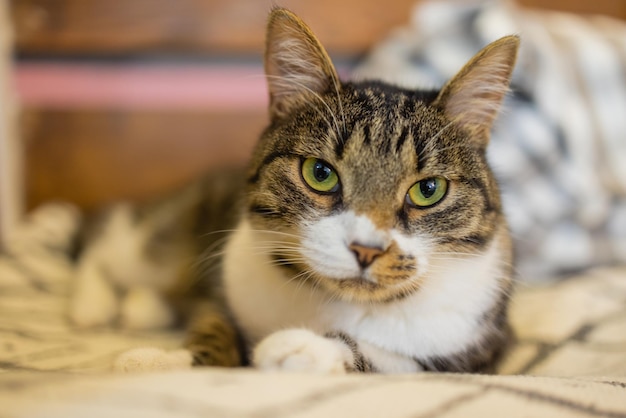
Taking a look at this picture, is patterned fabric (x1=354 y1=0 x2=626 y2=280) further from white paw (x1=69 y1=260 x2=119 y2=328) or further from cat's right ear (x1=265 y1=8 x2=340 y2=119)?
white paw (x1=69 y1=260 x2=119 y2=328)

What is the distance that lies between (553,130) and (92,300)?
1.39m

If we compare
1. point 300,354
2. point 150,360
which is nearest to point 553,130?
point 300,354

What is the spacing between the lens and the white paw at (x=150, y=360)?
33.8 inches

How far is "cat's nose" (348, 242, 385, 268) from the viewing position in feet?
2.62

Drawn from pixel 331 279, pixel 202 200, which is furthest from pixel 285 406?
pixel 202 200

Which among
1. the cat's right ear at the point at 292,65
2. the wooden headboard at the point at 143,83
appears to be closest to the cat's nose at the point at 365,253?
the cat's right ear at the point at 292,65

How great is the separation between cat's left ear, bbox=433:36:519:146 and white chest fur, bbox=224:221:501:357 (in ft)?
0.76

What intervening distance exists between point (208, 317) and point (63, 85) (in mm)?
1215

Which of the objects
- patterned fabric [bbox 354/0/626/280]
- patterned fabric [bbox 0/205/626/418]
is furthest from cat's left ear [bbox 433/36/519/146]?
patterned fabric [bbox 354/0/626/280]

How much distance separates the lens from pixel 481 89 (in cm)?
102

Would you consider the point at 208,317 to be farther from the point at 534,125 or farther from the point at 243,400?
the point at 534,125

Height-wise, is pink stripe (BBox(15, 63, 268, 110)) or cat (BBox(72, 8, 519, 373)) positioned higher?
pink stripe (BBox(15, 63, 268, 110))

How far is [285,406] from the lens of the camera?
0.62 meters

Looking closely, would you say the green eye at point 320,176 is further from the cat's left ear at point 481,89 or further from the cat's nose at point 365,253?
the cat's left ear at point 481,89
